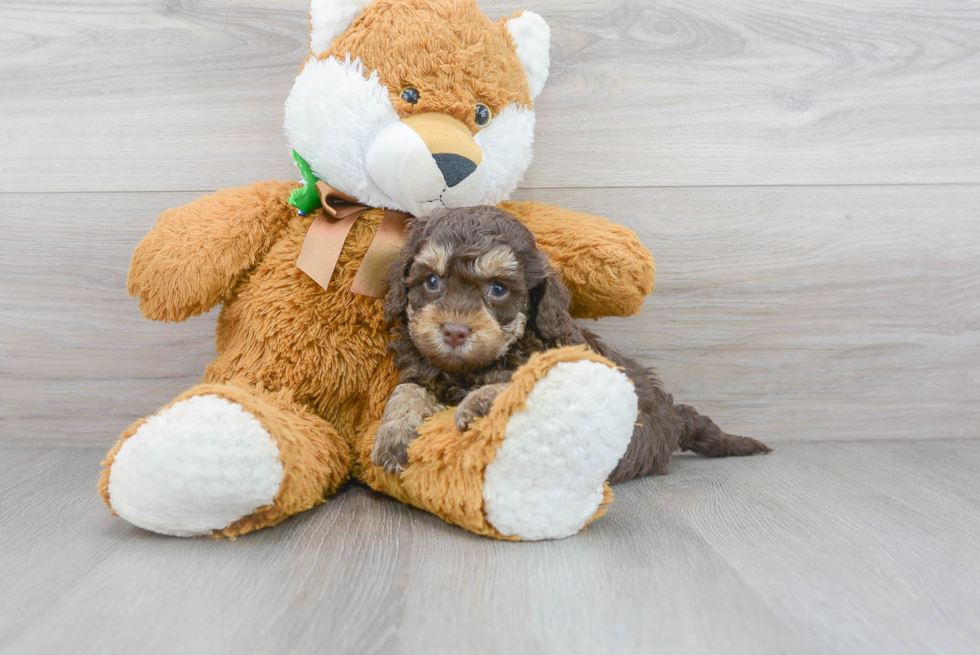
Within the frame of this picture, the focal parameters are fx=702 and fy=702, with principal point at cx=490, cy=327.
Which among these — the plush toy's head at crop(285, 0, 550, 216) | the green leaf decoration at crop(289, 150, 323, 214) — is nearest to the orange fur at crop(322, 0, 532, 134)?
the plush toy's head at crop(285, 0, 550, 216)

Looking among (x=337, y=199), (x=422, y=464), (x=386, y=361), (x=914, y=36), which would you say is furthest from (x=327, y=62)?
(x=914, y=36)

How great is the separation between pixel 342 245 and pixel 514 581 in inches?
20.0

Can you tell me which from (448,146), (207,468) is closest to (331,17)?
(448,146)

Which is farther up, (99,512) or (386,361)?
(386,361)

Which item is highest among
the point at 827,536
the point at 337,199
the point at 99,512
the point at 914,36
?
the point at 914,36

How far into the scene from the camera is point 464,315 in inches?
31.4

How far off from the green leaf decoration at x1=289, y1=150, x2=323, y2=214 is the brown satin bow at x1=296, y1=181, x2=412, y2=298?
1 centimetres

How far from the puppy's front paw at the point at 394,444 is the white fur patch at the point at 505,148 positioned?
310 mm

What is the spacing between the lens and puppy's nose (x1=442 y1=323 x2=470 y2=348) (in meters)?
0.79

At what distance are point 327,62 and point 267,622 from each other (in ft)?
2.30

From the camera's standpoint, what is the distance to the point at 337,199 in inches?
39.2

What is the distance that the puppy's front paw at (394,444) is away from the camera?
2.69ft

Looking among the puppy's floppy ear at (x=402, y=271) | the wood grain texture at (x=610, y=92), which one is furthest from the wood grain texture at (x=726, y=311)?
the puppy's floppy ear at (x=402, y=271)

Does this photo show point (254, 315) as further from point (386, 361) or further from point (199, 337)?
point (199, 337)
